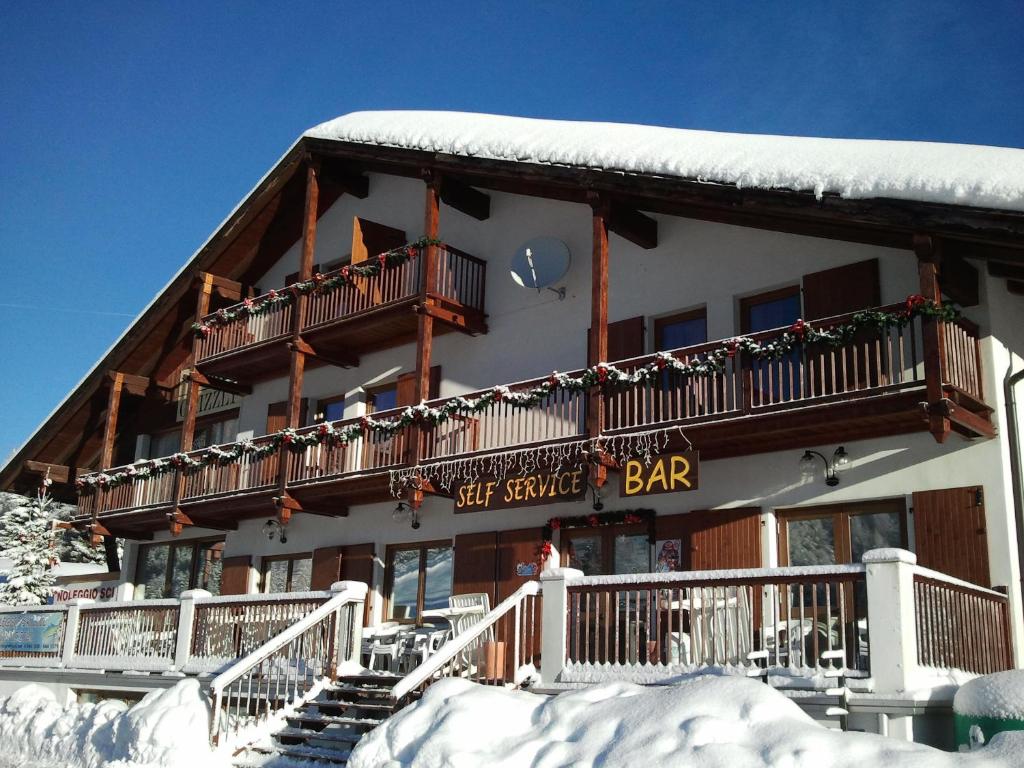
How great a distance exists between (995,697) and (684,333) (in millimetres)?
8646

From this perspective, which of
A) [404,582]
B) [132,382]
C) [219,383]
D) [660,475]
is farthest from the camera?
[132,382]

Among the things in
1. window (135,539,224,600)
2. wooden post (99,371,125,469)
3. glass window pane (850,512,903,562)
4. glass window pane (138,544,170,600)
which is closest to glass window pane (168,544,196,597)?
window (135,539,224,600)

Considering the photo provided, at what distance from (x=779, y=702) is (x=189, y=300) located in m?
19.7

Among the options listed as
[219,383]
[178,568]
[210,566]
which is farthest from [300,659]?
[178,568]

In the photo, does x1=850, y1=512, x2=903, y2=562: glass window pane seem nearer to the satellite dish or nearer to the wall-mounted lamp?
the satellite dish

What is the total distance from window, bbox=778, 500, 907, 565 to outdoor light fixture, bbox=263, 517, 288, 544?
9.93 metres

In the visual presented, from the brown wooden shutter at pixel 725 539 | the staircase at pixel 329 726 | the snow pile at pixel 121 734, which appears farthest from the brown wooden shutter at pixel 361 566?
the brown wooden shutter at pixel 725 539

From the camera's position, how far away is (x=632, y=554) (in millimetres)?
15625

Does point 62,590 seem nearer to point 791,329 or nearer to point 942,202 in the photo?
point 791,329

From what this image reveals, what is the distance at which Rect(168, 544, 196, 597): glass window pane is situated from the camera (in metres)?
23.3

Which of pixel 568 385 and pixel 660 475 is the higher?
pixel 568 385

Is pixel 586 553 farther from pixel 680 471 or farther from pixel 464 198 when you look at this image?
pixel 464 198

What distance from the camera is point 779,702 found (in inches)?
297

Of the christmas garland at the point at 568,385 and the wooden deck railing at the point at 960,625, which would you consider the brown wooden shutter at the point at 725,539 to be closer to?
the christmas garland at the point at 568,385
